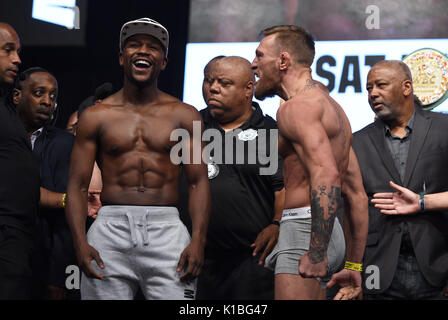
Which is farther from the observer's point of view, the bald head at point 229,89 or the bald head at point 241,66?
the bald head at point 241,66

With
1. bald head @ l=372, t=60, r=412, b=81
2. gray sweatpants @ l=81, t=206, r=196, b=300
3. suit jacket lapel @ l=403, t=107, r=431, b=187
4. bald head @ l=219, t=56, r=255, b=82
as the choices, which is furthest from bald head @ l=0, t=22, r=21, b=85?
suit jacket lapel @ l=403, t=107, r=431, b=187

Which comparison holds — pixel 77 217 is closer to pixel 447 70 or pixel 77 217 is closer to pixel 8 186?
pixel 8 186

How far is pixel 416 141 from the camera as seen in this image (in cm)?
334

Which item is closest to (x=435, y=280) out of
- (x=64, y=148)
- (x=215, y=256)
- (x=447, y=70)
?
(x=215, y=256)

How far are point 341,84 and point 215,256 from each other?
205 centimetres

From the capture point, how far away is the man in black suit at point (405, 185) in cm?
322

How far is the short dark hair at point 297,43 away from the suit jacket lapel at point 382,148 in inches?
29.6

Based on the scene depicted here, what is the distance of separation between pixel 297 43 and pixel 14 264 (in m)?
1.63

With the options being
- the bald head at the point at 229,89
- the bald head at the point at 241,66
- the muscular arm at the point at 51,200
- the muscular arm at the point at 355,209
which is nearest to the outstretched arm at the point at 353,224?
the muscular arm at the point at 355,209

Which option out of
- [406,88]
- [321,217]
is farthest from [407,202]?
[321,217]

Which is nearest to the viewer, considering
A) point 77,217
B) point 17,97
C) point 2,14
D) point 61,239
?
point 77,217

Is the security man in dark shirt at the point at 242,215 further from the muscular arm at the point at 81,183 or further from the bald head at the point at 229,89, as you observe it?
the muscular arm at the point at 81,183

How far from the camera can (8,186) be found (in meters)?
2.90

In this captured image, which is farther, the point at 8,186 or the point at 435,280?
the point at 435,280
